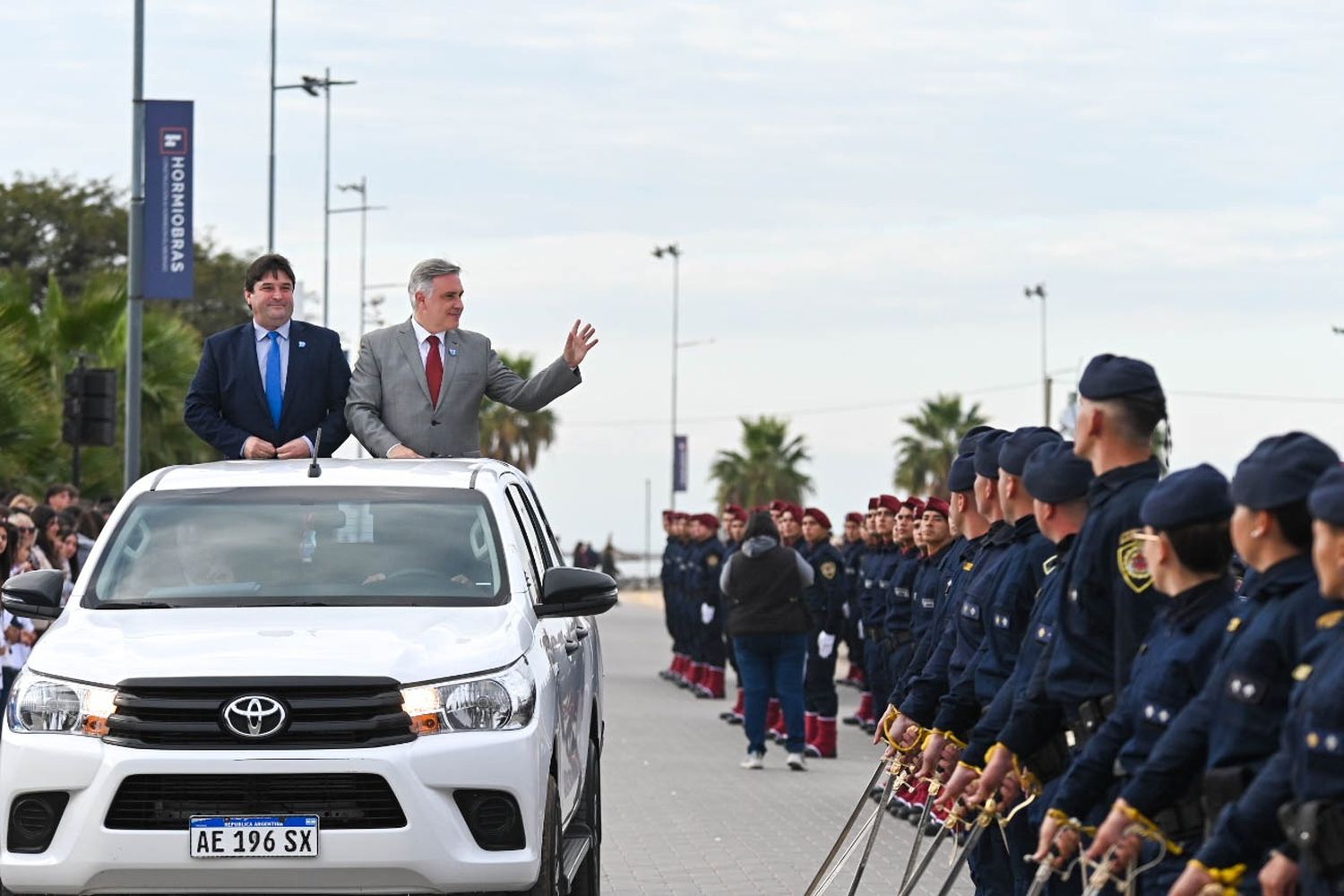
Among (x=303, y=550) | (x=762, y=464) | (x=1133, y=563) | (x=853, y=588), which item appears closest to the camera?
(x=1133, y=563)

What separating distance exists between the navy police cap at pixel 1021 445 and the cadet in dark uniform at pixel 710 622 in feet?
63.3

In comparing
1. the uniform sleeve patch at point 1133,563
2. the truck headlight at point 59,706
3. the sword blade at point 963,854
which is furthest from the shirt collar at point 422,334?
the uniform sleeve patch at point 1133,563

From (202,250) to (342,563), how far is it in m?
64.0

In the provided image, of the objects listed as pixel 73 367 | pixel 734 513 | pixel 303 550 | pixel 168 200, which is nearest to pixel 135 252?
pixel 168 200

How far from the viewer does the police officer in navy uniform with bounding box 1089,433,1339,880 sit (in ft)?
17.0

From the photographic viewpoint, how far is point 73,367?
29.6m

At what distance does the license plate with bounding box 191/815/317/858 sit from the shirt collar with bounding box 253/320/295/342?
360 centimetres

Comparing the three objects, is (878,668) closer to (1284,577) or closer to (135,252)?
(135,252)

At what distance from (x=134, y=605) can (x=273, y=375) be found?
2.46 m

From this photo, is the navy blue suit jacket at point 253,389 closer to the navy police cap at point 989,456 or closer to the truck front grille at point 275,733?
the truck front grille at point 275,733

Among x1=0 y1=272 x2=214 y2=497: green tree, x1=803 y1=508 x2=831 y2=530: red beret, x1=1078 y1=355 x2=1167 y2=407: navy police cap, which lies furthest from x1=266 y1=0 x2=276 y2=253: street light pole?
x1=1078 y1=355 x2=1167 y2=407: navy police cap

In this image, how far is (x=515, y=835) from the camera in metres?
7.82

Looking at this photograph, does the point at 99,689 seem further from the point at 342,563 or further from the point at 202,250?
the point at 202,250

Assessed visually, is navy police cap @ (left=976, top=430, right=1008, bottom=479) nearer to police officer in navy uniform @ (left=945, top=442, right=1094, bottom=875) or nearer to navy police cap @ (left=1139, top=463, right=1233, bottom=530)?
police officer in navy uniform @ (left=945, top=442, right=1094, bottom=875)
